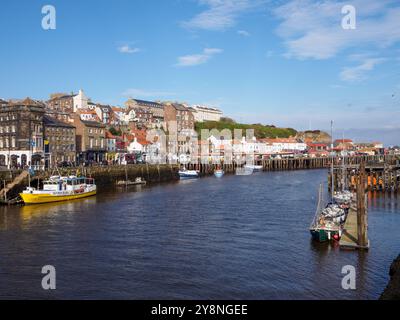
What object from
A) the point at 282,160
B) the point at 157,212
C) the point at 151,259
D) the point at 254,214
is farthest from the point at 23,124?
the point at 282,160

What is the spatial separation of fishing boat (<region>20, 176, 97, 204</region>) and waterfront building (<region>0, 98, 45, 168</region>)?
16.8 metres

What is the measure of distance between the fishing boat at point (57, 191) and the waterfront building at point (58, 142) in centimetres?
1914

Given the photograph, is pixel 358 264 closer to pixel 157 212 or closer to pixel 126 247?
pixel 126 247

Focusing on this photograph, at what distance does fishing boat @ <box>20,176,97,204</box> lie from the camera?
44.9m

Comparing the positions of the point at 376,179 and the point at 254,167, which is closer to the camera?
the point at 376,179

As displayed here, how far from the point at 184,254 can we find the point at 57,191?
2681 centimetres

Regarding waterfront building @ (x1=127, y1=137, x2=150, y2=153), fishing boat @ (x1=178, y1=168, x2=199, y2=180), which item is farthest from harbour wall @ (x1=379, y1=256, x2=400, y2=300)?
waterfront building @ (x1=127, y1=137, x2=150, y2=153)

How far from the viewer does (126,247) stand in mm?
26828

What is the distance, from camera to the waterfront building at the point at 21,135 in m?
66.4

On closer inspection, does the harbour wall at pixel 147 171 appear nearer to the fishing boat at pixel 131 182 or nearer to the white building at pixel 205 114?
the fishing boat at pixel 131 182

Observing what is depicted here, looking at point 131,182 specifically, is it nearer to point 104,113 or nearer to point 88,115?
point 88,115

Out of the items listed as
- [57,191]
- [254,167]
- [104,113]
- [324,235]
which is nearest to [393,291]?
[324,235]

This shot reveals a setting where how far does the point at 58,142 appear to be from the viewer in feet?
245

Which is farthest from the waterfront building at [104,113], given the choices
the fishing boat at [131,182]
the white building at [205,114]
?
the fishing boat at [131,182]
